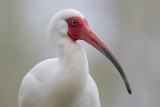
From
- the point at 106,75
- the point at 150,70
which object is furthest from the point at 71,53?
the point at 150,70

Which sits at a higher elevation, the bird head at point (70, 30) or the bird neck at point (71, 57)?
the bird head at point (70, 30)

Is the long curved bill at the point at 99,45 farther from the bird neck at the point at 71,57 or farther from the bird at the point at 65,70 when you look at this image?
the bird neck at the point at 71,57

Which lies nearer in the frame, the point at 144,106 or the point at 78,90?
the point at 78,90

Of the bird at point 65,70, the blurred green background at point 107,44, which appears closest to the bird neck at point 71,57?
the bird at point 65,70

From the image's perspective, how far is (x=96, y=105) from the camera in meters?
2.58

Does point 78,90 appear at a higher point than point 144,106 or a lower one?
higher

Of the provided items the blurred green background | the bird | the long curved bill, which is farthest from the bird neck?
the blurred green background

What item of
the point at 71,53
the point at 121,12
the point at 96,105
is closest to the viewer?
the point at 71,53

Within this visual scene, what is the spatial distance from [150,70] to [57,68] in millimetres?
3850

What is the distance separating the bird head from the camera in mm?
2250

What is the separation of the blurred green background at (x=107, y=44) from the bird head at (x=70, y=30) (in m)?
3.05

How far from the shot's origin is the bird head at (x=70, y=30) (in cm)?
225

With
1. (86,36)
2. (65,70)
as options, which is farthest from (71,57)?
(86,36)

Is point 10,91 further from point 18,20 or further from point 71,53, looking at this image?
point 71,53
